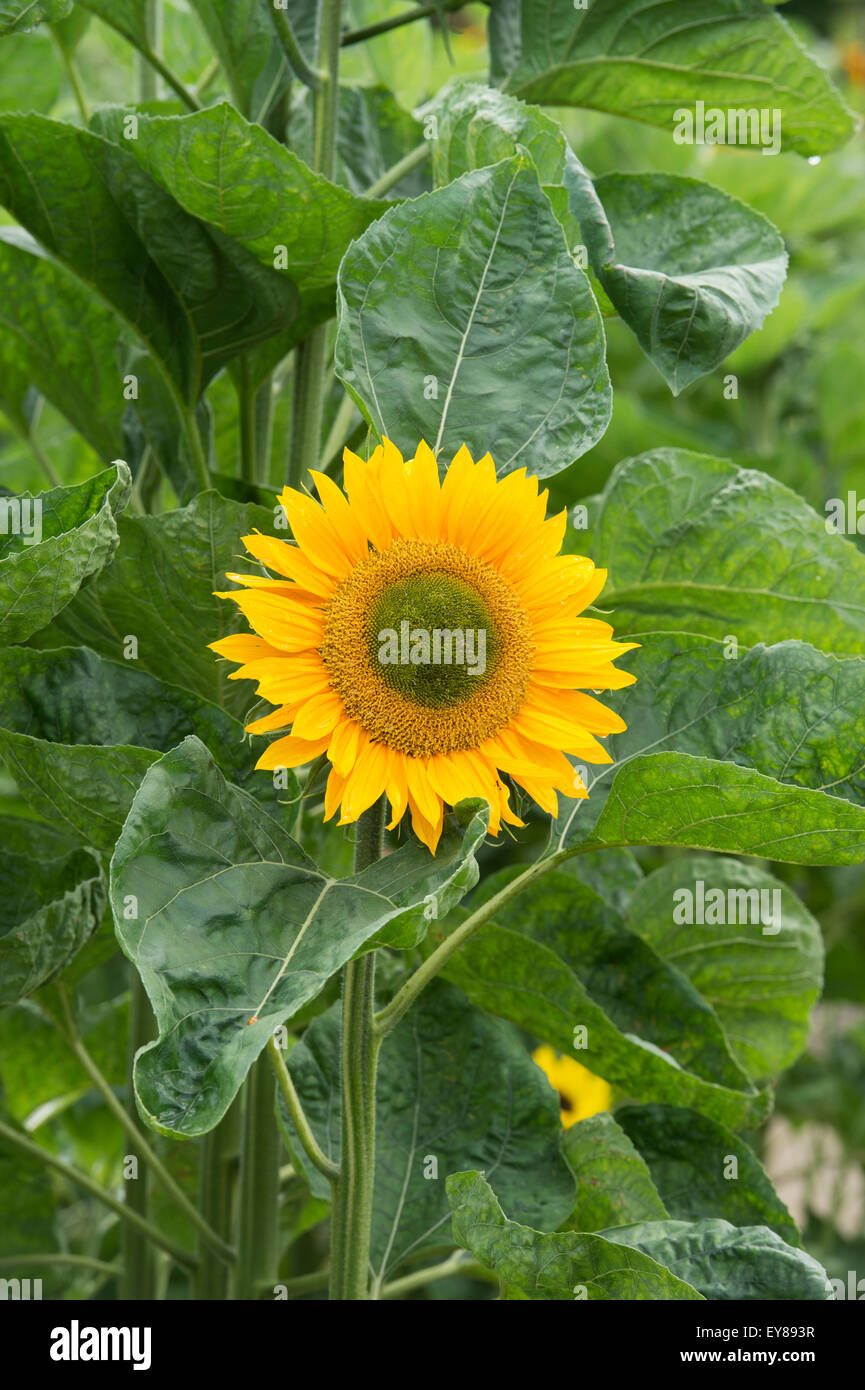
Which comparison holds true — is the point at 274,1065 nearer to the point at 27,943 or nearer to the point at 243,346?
the point at 27,943

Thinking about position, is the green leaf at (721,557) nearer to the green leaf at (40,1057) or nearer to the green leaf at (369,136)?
the green leaf at (369,136)

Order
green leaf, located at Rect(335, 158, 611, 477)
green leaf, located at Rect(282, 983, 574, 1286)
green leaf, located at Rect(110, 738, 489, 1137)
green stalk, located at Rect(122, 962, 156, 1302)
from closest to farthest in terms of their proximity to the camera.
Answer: green leaf, located at Rect(110, 738, 489, 1137) → green leaf, located at Rect(335, 158, 611, 477) → green leaf, located at Rect(282, 983, 574, 1286) → green stalk, located at Rect(122, 962, 156, 1302)

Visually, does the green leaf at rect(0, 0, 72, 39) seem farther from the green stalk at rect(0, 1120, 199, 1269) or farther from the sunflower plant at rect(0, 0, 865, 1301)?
the green stalk at rect(0, 1120, 199, 1269)

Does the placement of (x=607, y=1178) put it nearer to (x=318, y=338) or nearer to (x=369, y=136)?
(x=318, y=338)

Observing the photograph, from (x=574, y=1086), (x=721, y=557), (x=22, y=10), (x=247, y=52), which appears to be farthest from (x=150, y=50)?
(x=574, y=1086)

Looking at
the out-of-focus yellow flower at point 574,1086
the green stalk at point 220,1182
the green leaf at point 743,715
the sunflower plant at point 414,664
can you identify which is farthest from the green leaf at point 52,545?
the out-of-focus yellow flower at point 574,1086

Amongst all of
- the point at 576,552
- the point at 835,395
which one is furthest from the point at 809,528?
the point at 835,395

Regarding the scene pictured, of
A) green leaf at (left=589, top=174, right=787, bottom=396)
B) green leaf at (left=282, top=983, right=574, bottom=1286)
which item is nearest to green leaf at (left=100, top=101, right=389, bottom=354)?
green leaf at (left=589, top=174, right=787, bottom=396)
